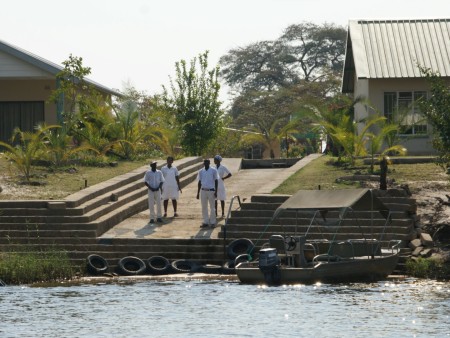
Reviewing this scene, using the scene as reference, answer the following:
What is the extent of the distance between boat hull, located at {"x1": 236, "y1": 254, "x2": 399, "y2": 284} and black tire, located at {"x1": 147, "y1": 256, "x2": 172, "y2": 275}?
2283 millimetres

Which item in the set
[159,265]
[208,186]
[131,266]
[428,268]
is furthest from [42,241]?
[428,268]

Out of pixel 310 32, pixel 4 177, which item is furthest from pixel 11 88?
pixel 310 32

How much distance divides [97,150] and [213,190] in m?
10.2

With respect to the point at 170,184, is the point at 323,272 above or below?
below

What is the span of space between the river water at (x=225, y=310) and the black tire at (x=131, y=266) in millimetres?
1138

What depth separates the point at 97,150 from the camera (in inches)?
1622

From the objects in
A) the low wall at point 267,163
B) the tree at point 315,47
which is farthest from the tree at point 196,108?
the tree at point 315,47

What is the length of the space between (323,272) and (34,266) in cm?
619

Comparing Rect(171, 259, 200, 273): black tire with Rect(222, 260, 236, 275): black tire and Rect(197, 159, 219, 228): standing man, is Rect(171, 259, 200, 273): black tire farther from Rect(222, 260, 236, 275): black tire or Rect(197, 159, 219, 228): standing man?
Rect(197, 159, 219, 228): standing man

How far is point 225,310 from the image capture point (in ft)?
78.6

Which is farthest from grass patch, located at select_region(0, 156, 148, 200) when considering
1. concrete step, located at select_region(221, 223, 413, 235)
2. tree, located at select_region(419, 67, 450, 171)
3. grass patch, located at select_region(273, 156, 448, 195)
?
tree, located at select_region(419, 67, 450, 171)

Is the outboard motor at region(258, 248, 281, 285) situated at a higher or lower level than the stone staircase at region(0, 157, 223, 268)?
lower

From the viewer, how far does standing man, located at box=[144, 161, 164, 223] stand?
32625mm

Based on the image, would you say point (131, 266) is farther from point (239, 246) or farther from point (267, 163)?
point (267, 163)
